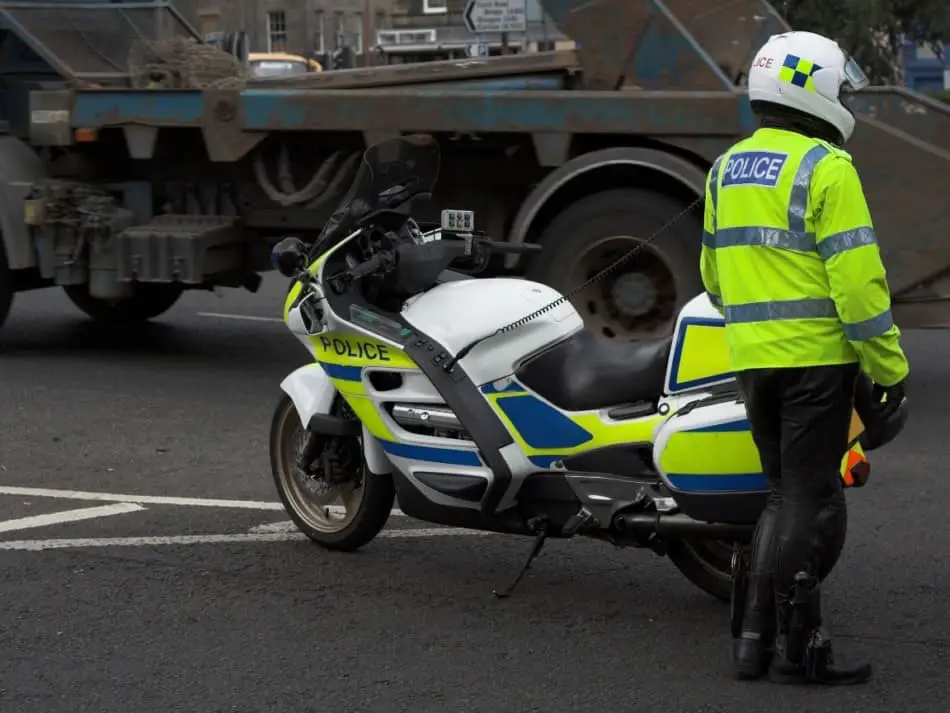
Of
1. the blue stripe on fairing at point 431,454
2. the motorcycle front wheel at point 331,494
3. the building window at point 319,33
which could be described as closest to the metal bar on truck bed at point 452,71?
the motorcycle front wheel at point 331,494

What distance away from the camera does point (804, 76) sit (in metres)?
4.83

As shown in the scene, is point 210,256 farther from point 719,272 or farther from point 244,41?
point 719,272

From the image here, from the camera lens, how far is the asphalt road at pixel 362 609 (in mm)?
5117

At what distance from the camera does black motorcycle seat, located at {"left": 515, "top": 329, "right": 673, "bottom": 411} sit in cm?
559

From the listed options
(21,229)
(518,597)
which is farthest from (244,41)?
(518,597)

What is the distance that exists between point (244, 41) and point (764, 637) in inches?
319

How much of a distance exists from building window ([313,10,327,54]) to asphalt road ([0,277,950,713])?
4868cm

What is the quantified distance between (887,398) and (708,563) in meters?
1.15

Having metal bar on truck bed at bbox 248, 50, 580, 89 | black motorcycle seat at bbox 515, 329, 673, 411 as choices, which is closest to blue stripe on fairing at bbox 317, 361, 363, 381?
black motorcycle seat at bbox 515, 329, 673, 411

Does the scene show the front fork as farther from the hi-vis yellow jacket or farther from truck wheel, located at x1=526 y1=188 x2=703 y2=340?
truck wheel, located at x1=526 y1=188 x2=703 y2=340

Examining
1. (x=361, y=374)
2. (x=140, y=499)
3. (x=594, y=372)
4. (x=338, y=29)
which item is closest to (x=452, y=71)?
(x=140, y=499)

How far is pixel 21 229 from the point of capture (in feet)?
36.4

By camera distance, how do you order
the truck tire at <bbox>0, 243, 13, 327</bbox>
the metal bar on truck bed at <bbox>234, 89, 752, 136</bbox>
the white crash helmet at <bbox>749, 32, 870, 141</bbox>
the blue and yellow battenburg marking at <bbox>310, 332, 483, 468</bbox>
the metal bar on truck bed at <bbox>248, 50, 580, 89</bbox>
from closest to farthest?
the white crash helmet at <bbox>749, 32, 870, 141</bbox> → the blue and yellow battenburg marking at <bbox>310, 332, 483, 468</bbox> → the metal bar on truck bed at <bbox>234, 89, 752, 136</bbox> → the metal bar on truck bed at <bbox>248, 50, 580, 89</bbox> → the truck tire at <bbox>0, 243, 13, 327</bbox>

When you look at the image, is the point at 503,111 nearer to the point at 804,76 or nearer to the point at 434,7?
the point at 804,76
